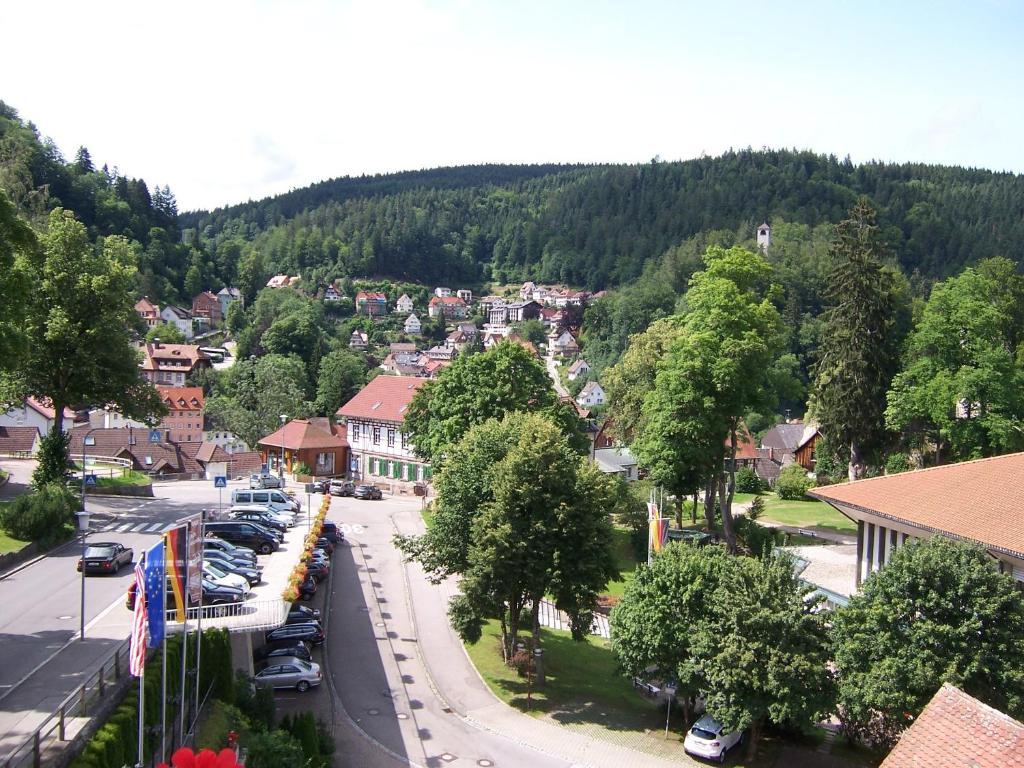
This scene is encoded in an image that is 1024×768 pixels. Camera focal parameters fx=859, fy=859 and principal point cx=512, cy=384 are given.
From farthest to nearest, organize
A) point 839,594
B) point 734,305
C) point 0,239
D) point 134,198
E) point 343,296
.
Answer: point 343,296, point 134,198, point 734,305, point 839,594, point 0,239

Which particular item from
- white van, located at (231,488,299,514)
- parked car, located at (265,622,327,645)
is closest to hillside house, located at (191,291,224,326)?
white van, located at (231,488,299,514)

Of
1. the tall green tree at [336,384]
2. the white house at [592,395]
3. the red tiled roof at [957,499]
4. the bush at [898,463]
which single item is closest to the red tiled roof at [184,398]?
the tall green tree at [336,384]

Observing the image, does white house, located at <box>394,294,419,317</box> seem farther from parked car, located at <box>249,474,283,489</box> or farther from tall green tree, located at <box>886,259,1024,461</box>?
tall green tree, located at <box>886,259,1024,461</box>

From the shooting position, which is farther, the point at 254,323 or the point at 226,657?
the point at 254,323

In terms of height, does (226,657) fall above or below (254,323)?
below

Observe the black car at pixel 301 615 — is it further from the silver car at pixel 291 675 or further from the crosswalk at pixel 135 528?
the crosswalk at pixel 135 528

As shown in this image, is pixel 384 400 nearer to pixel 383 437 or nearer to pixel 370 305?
pixel 383 437

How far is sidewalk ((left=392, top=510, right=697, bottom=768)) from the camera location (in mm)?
23094

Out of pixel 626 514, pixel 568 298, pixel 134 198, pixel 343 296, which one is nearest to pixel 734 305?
pixel 626 514

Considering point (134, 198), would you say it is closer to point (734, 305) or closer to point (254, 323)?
point (254, 323)

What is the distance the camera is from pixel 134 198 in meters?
140

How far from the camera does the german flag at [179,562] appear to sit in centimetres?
1852

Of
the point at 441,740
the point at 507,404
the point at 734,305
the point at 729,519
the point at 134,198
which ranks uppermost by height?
the point at 134,198

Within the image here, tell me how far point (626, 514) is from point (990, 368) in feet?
59.9
